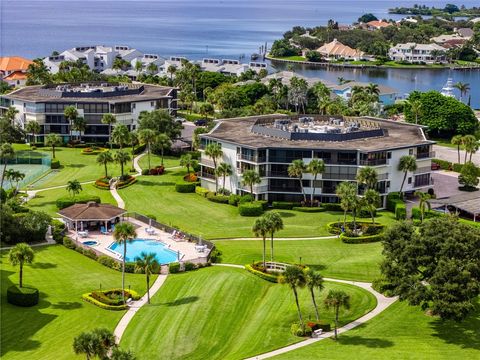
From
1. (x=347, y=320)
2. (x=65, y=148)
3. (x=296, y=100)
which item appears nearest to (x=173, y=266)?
(x=347, y=320)

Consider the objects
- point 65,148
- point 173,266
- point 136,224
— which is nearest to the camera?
point 173,266

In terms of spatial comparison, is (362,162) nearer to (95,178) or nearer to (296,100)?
(95,178)

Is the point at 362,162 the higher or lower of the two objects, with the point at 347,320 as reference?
higher

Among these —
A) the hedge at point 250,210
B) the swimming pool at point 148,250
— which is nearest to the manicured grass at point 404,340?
the swimming pool at point 148,250

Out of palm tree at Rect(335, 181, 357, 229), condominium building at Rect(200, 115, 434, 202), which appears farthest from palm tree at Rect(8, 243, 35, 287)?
condominium building at Rect(200, 115, 434, 202)

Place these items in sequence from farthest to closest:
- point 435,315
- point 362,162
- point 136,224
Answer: point 362,162 → point 136,224 → point 435,315

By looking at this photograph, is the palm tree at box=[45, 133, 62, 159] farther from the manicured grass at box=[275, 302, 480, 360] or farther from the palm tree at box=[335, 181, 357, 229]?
the manicured grass at box=[275, 302, 480, 360]

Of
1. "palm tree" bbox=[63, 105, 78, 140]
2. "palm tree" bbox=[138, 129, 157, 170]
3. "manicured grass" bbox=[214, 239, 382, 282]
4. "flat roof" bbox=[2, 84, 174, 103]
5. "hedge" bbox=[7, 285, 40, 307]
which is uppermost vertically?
"flat roof" bbox=[2, 84, 174, 103]
